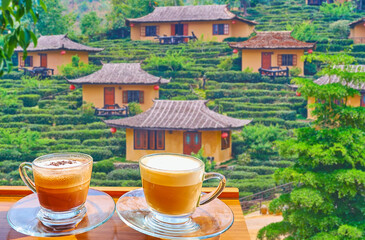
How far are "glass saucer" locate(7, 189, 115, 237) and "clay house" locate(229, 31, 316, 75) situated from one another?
1337 cm

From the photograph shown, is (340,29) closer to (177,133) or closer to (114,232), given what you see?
(177,133)

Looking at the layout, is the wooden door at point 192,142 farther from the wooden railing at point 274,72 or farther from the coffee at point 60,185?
the coffee at point 60,185

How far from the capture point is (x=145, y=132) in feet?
32.2

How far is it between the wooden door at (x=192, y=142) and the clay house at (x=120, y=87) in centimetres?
271

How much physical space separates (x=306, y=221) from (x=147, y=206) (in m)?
3.52

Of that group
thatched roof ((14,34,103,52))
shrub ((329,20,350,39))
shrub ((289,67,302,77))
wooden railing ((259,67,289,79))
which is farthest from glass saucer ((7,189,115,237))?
shrub ((329,20,350,39))

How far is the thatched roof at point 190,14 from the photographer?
55.4ft

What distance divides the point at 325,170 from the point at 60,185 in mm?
3834

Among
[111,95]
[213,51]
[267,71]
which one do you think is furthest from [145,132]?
[213,51]

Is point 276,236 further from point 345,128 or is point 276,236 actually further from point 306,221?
point 345,128

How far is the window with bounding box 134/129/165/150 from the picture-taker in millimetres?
9742

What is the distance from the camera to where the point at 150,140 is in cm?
975

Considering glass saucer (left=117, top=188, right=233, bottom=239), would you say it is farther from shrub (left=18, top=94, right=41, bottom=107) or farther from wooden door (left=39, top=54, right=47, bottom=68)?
wooden door (left=39, top=54, right=47, bottom=68)

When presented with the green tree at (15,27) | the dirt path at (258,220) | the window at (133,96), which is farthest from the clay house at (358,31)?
the green tree at (15,27)
